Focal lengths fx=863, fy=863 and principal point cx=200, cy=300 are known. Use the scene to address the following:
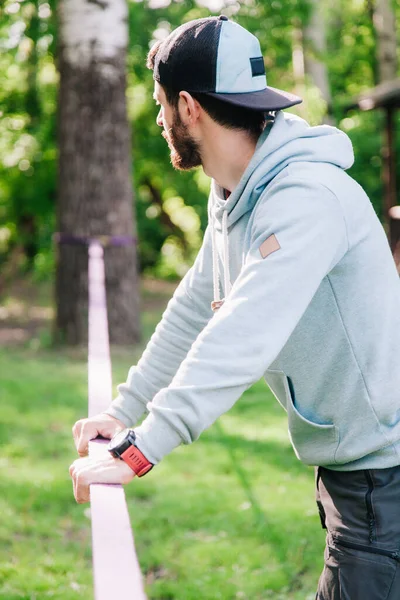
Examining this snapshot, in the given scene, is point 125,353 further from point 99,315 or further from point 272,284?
point 272,284

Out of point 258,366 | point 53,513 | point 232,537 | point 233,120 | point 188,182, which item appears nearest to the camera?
point 258,366

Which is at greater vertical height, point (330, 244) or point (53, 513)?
point (330, 244)

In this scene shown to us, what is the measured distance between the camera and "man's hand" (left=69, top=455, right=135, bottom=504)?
172cm

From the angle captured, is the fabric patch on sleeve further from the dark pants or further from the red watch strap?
the dark pants

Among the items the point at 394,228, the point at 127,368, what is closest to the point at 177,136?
the point at 127,368

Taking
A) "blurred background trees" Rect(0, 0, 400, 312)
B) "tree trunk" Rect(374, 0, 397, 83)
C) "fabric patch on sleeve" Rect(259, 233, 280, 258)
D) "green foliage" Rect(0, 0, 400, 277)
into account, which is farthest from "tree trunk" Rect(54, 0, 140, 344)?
"tree trunk" Rect(374, 0, 397, 83)

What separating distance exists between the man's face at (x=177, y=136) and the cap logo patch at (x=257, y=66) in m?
0.20

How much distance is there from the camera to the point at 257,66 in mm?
1998

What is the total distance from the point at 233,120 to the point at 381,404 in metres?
0.75

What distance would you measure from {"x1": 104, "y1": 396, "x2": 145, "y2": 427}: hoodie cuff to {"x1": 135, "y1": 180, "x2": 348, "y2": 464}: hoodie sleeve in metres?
0.54

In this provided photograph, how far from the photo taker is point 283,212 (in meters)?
1.79

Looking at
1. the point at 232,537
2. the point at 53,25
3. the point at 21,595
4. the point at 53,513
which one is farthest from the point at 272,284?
the point at 53,25

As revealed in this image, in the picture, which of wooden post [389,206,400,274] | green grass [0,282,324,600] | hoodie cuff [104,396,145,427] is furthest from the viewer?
wooden post [389,206,400,274]

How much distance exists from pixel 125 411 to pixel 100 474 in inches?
22.6
